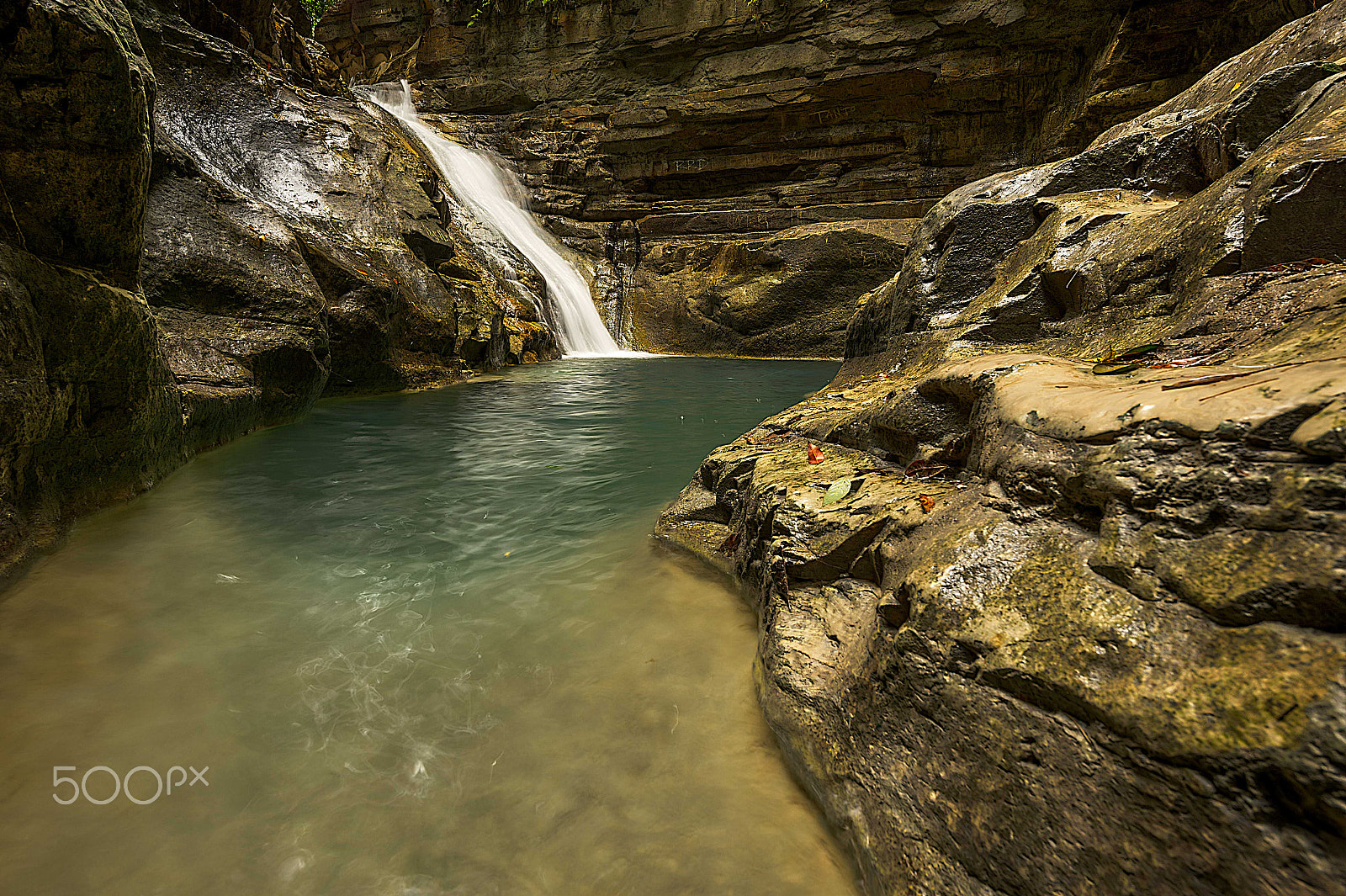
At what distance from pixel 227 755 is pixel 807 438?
3082mm

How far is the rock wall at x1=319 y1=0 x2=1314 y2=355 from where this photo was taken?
46.6 ft

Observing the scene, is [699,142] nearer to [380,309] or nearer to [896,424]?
[380,309]

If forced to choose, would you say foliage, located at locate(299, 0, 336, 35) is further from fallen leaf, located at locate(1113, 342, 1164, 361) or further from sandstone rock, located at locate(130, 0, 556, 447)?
fallen leaf, located at locate(1113, 342, 1164, 361)

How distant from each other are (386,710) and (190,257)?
5784 millimetres

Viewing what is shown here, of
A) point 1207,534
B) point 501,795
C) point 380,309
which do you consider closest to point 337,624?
point 501,795

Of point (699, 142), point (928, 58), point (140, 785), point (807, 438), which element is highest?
point (928, 58)

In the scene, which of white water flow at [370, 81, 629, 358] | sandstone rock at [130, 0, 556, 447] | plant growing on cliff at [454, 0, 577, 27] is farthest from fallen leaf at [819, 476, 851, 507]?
plant growing on cliff at [454, 0, 577, 27]

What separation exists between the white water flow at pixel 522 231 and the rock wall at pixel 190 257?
184 centimetres

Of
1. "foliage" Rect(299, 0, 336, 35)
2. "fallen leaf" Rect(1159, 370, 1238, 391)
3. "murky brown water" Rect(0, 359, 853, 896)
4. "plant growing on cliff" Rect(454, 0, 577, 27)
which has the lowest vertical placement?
"murky brown water" Rect(0, 359, 853, 896)

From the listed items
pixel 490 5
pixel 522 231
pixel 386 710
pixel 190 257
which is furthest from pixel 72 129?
pixel 490 5

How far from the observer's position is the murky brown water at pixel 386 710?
1479mm

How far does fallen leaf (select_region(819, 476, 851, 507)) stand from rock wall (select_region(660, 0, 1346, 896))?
18 millimetres

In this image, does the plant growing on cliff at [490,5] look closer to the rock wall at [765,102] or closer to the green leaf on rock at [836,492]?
the rock wall at [765,102]

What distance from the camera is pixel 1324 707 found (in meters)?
0.90
